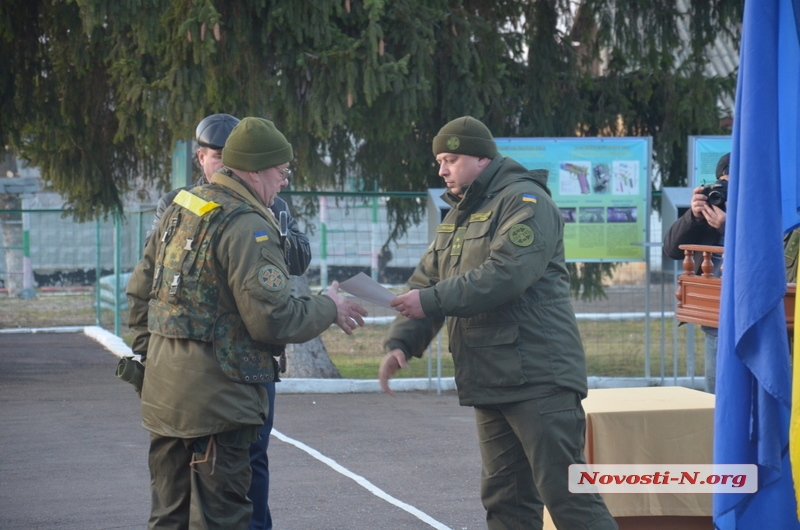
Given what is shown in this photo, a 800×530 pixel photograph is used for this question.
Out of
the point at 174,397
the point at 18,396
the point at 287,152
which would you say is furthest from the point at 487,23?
the point at 174,397

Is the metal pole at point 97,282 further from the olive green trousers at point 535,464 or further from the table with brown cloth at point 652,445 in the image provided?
the olive green trousers at point 535,464

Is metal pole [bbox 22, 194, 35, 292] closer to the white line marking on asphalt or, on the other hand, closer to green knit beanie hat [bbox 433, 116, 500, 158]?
the white line marking on asphalt

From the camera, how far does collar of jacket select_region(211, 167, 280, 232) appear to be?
12.6 feet

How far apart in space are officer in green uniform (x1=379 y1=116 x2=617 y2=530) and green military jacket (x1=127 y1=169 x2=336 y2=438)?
2.06ft

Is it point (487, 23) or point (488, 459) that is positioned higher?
point (487, 23)

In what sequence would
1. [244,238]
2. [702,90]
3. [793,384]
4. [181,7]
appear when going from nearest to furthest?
[793,384], [244,238], [181,7], [702,90]

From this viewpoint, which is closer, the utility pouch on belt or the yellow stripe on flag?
the yellow stripe on flag

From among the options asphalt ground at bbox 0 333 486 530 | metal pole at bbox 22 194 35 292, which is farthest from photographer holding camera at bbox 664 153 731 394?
metal pole at bbox 22 194 35 292

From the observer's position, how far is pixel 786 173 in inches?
113

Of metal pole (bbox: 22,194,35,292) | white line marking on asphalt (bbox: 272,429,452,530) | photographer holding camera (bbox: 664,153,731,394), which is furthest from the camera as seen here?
metal pole (bbox: 22,194,35,292)

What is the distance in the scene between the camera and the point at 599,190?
377 inches

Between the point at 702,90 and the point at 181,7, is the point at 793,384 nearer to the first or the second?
the point at 181,7

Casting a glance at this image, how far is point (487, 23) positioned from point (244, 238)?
704 cm

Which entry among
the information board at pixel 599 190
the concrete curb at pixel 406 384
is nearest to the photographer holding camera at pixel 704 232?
the information board at pixel 599 190
